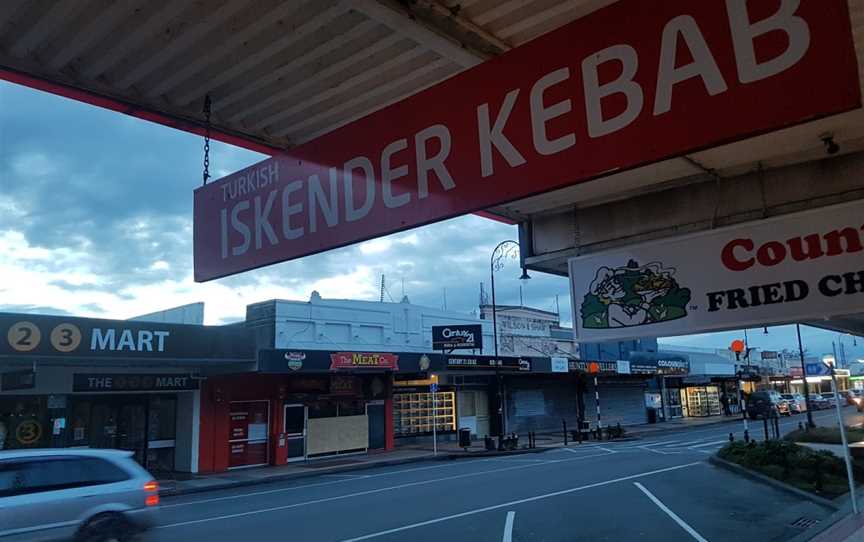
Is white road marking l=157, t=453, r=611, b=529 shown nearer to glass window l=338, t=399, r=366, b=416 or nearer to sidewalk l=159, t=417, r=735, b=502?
sidewalk l=159, t=417, r=735, b=502

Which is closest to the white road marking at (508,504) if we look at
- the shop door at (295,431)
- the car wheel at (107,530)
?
the car wheel at (107,530)

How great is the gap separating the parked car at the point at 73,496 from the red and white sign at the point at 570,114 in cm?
674

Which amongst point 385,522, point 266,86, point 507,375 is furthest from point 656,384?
point 266,86

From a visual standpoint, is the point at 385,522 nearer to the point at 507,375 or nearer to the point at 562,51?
the point at 562,51

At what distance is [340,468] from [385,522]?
35.2 feet

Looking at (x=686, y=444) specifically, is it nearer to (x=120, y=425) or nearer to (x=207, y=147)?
(x=120, y=425)

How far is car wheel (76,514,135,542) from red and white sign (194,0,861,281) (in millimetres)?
6917

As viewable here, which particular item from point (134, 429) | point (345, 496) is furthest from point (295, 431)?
point (345, 496)

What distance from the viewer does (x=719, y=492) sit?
14.6 meters

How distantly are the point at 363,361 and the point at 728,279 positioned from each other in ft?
66.4

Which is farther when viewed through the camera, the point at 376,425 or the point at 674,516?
the point at 376,425

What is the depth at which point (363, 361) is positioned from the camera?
961 inches

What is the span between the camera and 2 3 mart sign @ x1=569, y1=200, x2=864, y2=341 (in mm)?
4586

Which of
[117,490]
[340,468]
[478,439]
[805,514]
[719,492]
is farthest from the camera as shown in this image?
[478,439]
